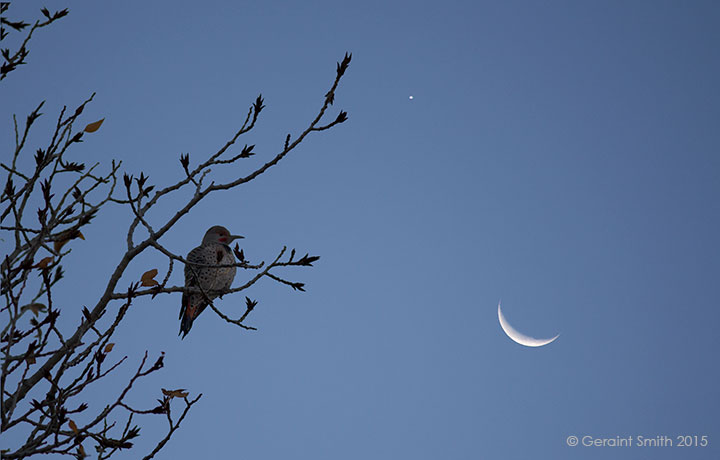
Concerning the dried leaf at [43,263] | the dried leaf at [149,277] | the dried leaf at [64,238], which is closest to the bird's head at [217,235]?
the dried leaf at [149,277]

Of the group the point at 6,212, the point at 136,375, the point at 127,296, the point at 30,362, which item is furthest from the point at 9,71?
the point at 136,375

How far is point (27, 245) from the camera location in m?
3.04

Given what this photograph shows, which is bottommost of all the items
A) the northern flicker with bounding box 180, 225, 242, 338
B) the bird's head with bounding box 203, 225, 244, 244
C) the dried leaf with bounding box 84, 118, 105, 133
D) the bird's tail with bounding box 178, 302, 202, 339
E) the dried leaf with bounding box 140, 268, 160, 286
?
the dried leaf with bounding box 140, 268, 160, 286

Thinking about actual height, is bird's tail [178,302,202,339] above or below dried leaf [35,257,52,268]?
above

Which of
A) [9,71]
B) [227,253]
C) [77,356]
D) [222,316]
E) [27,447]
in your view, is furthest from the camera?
[227,253]

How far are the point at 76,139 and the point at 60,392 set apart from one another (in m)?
1.39

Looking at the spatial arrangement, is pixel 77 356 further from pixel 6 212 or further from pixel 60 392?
pixel 6 212

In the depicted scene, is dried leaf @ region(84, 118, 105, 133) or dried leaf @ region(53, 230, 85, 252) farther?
dried leaf @ region(84, 118, 105, 133)

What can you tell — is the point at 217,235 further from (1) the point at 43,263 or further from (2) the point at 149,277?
(1) the point at 43,263

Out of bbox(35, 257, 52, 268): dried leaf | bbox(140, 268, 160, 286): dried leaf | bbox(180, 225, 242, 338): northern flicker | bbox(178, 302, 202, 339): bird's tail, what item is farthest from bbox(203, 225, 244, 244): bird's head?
bbox(35, 257, 52, 268): dried leaf

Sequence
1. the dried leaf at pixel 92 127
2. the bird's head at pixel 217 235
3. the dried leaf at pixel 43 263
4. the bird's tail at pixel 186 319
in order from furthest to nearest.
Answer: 1. the bird's head at pixel 217 235
2. the bird's tail at pixel 186 319
3. the dried leaf at pixel 92 127
4. the dried leaf at pixel 43 263

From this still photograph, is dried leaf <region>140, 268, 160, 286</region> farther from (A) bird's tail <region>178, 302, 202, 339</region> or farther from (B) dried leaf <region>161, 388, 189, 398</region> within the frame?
(A) bird's tail <region>178, 302, 202, 339</region>

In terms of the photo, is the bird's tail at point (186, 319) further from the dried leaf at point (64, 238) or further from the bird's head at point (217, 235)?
the dried leaf at point (64, 238)

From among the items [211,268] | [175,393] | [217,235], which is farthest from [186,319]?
[175,393]
